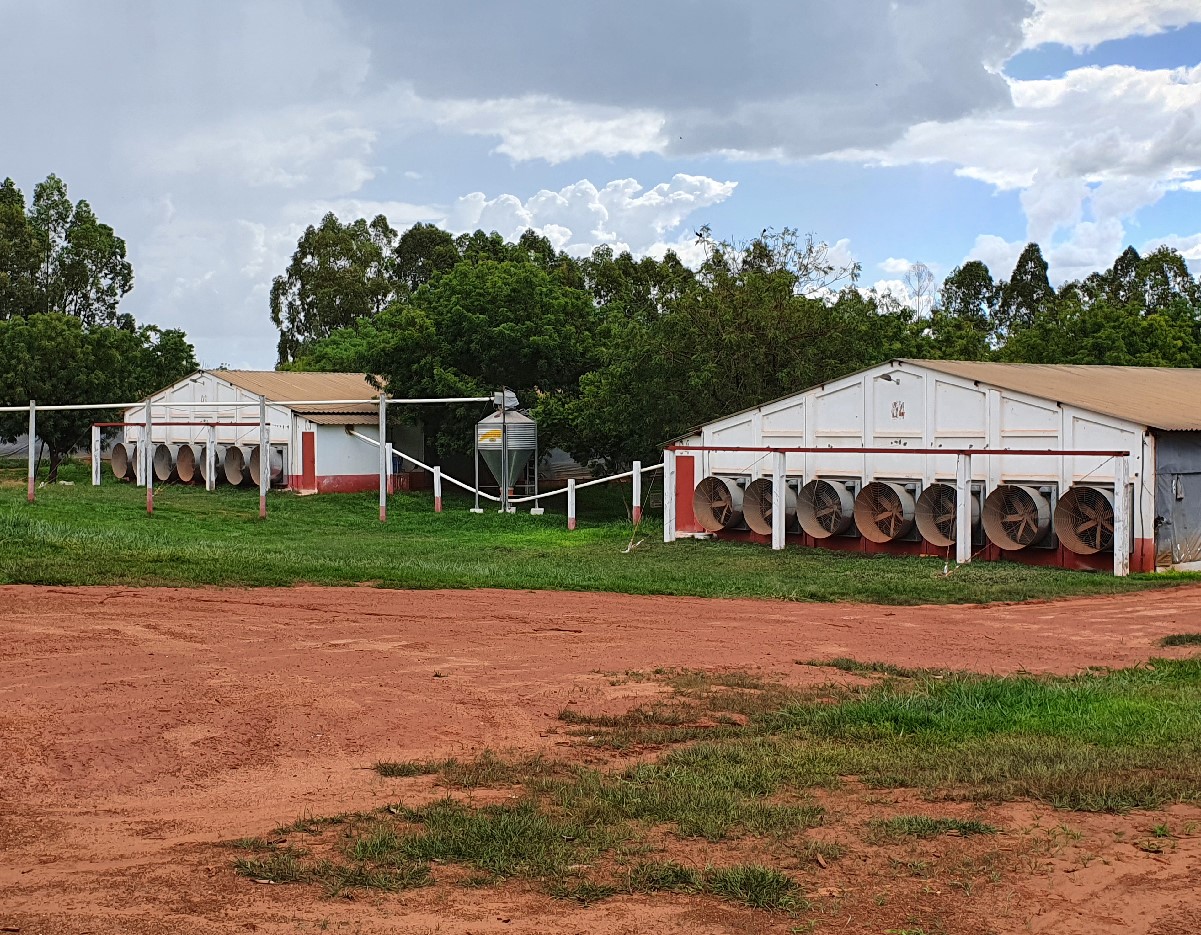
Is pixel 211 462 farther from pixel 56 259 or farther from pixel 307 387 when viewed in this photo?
pixel 56 259

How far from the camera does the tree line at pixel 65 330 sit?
47781 mm

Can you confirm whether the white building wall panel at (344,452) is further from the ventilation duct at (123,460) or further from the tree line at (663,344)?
the ventilation duct at (123,460)

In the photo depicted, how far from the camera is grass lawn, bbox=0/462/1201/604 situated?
68.5ft

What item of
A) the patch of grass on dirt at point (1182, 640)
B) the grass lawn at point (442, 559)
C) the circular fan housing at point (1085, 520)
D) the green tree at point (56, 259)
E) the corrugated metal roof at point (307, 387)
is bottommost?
the patch of grass on dirt at point (1182, 640)

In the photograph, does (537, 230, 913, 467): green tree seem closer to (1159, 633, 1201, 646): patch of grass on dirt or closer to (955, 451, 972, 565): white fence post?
(955, 451, 972, 565): white fence post

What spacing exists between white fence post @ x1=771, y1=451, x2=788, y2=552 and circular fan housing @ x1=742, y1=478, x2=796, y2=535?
0.68 meters

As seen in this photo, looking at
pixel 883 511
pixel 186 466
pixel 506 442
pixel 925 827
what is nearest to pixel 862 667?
pixel 925 827

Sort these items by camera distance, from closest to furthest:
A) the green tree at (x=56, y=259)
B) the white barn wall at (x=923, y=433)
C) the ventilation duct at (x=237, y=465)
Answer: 1. the white barn wall at (x=923, y=433)
2. the ventilation duct at (x=237, y=465)
3. the green tree at (x=56, y=259)

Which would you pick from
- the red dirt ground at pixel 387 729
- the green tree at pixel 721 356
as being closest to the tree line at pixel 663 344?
the green tree at pixel 721 356

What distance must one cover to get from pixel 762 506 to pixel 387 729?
1923cm

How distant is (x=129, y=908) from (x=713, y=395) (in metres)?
32.5

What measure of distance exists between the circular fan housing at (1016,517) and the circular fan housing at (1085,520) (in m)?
0.31

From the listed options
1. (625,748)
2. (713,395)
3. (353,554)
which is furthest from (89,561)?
(713,395)

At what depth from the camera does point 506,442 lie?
3647 centimetres
